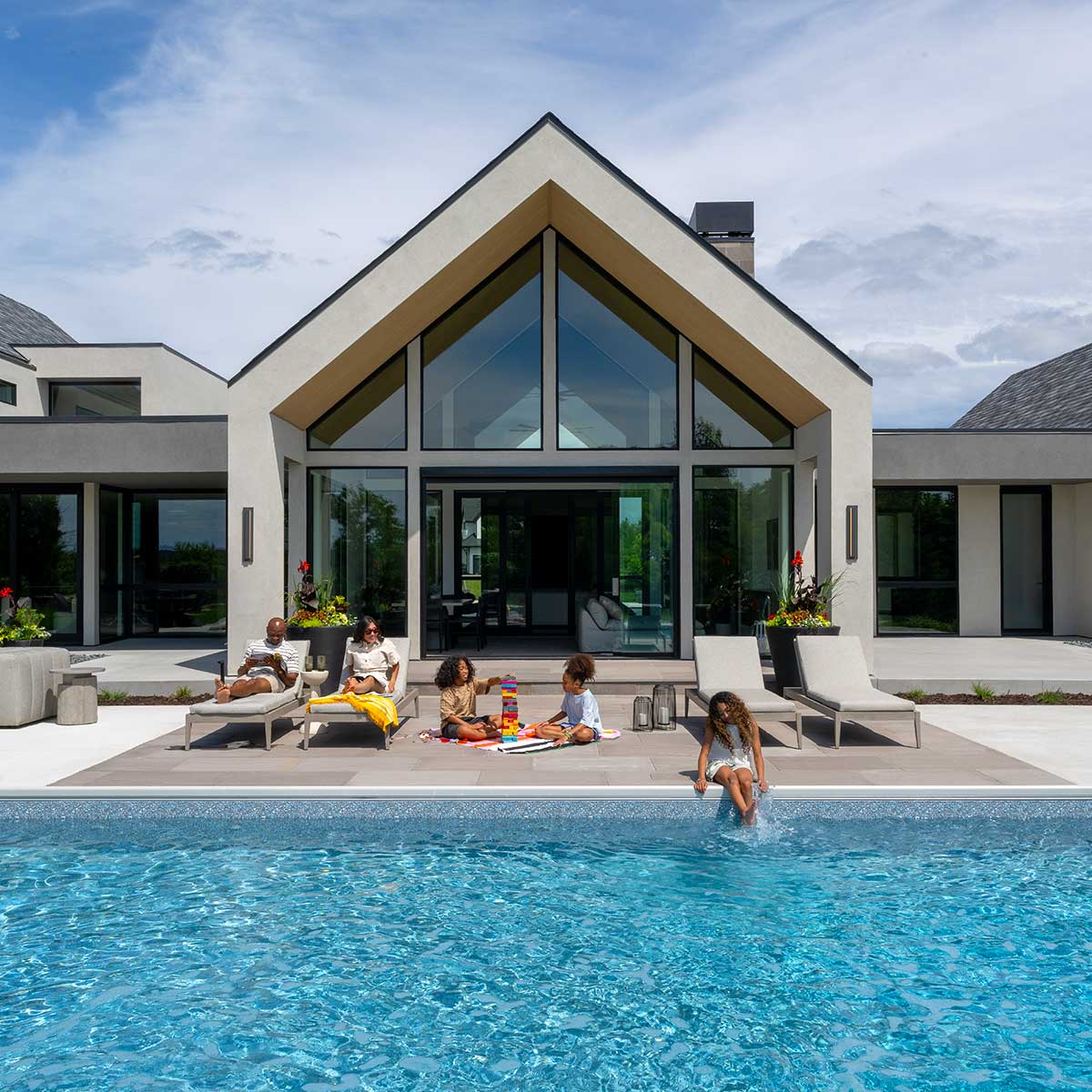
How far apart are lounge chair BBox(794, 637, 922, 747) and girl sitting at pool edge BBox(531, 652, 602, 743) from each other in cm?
231

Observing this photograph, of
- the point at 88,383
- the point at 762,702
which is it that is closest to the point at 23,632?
the point at 762,702

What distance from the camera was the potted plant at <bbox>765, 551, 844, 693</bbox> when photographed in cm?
1148

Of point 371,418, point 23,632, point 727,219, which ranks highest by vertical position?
point 727,219

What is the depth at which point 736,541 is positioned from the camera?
14203 mm

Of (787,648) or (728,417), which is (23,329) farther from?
(787,648)

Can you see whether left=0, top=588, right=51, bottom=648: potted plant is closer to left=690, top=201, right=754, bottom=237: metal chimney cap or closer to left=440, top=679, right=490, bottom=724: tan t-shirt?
left=440, top=679, right=490, bottom=724: tan t-shirt

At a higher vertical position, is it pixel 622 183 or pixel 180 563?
pixel 622 183

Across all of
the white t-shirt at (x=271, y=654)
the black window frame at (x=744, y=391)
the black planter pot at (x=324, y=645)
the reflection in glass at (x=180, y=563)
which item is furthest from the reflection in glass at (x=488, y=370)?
the reflection in glass at (x=180, y=563)

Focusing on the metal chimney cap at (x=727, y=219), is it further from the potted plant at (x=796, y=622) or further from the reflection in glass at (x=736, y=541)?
the potted plant at (x=796, y=622)

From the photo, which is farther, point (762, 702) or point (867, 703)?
point (762, 702)

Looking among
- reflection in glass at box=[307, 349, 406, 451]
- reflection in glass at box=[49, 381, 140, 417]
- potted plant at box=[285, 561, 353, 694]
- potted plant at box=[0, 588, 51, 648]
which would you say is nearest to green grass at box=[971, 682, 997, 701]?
potted plant at box=[285, 561, 353, 694]

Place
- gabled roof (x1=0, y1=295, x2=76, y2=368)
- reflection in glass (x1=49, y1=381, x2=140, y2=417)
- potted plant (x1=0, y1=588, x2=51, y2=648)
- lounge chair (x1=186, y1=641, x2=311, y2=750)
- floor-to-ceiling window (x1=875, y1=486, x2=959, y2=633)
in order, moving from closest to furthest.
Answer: lounge chair (x1=186, y1=641, x2=311, y2=750)
potted plant (x1=0, y1=588, x2=51, y2=648)
floor-to-ceiling window (x1=875, y1=486, x2=959, y2=633)
gabled roof (x1=0, y1=295, x2=76, y2=368)
reflection in glass (x1=49, y1=381, x2=140, y2=417)

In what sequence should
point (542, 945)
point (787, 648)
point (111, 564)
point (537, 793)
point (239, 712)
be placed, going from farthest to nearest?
point (111, 564) → point (787, 648) → point (239, 712) → point (537, 793) → point (542, 945)

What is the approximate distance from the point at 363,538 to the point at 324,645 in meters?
2.88
